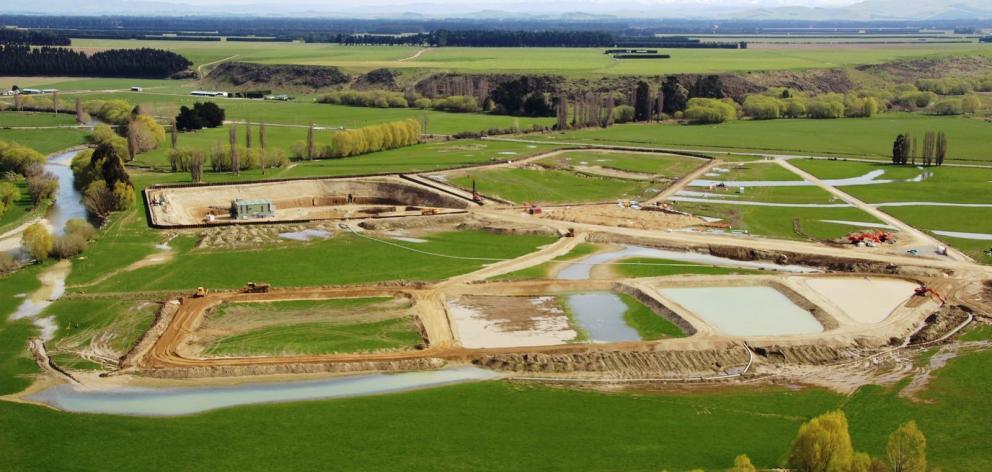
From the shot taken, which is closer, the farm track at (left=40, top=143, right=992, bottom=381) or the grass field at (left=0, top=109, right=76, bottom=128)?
the farm track at (left=40, top=143, right=992, bottom=381)

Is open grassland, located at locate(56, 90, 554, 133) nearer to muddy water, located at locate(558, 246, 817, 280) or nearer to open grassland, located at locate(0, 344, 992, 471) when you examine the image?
muddy water, located at locate(558, 246, 817, 280)

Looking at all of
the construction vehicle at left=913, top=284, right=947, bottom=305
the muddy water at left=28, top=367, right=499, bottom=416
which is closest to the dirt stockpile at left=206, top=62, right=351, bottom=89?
the construction vehicle at left=913, top=284, right=947, bottom=305

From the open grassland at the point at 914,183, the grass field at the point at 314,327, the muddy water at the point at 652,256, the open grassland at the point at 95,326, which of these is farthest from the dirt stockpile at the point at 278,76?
the grass field at the point at 314,327

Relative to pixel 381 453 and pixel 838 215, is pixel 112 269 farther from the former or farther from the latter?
pixel 838 215

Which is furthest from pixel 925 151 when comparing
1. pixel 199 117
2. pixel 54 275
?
pixel 199 117

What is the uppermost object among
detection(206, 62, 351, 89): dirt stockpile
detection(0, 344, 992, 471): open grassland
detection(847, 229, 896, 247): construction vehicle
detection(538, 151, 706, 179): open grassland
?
detection(206, 62, 351, 89): dirt stockpile

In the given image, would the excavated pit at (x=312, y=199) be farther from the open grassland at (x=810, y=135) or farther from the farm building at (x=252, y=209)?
the open grassland at (x=810, y=135)

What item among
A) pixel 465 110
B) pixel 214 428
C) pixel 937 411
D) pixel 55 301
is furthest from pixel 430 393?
pixel 465 110
